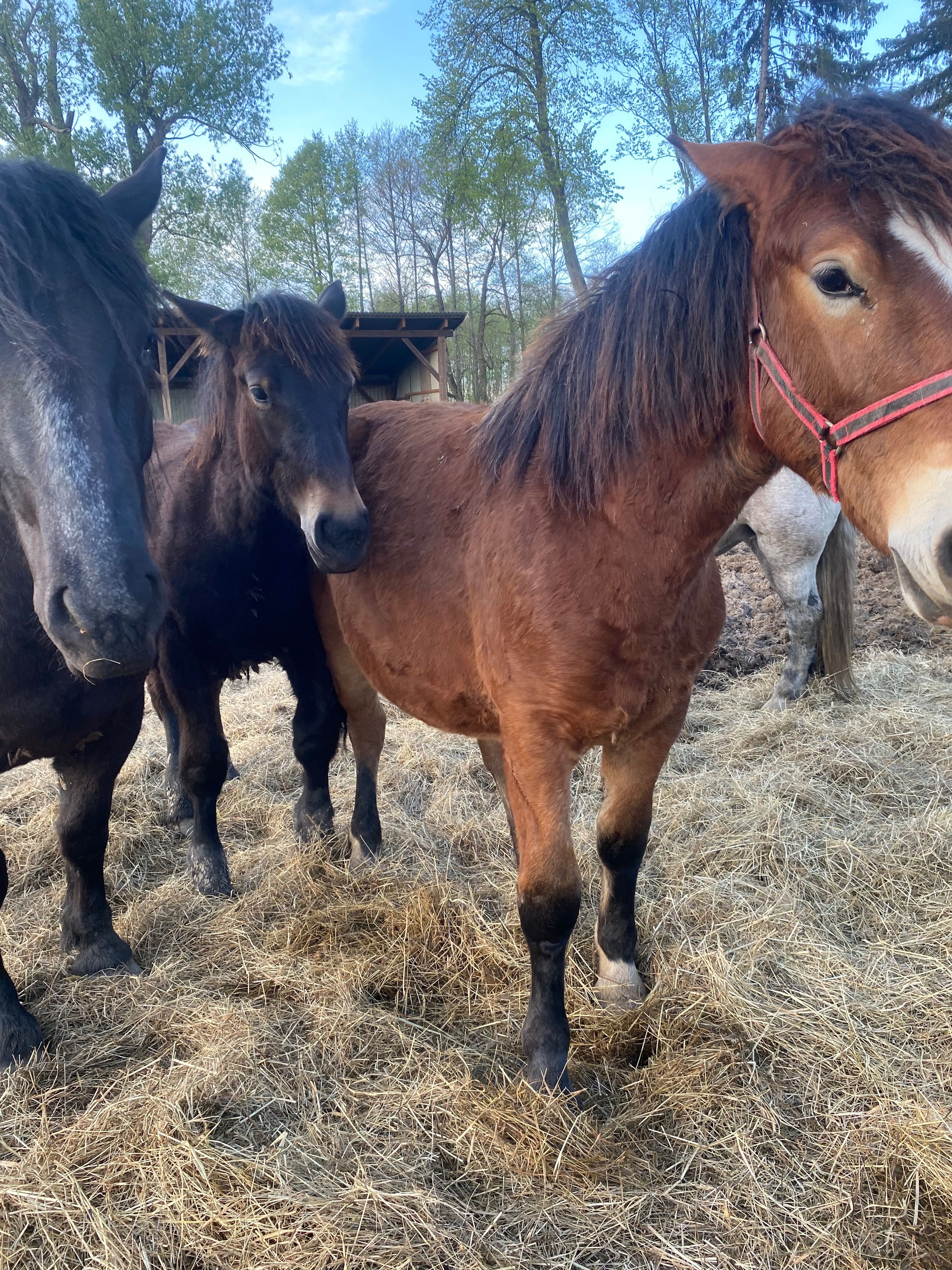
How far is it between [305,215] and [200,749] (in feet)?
81.8

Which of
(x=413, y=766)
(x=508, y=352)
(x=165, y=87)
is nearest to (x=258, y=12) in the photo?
(x=165, y=87)

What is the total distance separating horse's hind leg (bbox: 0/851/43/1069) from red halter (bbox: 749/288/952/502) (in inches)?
101

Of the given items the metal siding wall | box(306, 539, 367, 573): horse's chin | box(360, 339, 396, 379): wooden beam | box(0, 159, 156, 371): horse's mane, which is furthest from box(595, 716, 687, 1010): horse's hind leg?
box(360, 339, 396, 379): wooden beam

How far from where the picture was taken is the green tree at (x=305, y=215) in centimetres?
2283

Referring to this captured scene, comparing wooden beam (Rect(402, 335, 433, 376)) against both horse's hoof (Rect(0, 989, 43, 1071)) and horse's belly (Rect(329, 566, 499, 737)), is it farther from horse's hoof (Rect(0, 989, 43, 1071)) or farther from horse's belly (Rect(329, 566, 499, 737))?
horse's hoof (Rect(0, 989, 43, 1071))

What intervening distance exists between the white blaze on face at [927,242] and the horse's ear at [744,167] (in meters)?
0.24

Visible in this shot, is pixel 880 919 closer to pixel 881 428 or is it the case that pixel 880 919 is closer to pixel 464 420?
pixel 881 428

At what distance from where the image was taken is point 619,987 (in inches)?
89.5

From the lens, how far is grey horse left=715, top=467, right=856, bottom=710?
181 inches

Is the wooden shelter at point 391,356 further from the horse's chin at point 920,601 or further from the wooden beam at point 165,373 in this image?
the horse's chin at point 920,601

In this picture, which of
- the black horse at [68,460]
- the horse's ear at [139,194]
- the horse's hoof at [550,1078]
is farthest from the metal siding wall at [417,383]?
the horse's hoof at [550,1078]

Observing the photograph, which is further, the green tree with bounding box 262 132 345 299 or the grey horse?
the green tree with bounding box 262 132 345 299

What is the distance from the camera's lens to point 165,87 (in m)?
17.0

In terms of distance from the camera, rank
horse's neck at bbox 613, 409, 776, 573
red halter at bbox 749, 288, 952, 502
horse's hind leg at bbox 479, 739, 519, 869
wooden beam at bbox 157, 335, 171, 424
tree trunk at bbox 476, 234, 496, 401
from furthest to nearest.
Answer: tree trunk at bbox 476, 234, 496, 401 → wooden beam at bbox 157, 335, 171, 424 → horse's hind leg at bbox 479, 739, 519, 869 → horse's neck at bbox 613, 409, 776, 573 → red halter at bbox 749, 288, 952, 502
